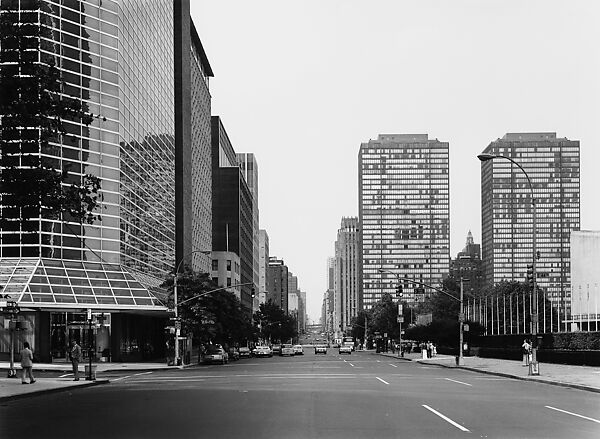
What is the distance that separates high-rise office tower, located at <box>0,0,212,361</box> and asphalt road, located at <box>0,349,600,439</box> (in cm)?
2346

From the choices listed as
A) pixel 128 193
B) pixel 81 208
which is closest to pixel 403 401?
pixel 81 208

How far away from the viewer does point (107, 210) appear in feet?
235

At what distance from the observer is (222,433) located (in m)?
16.9

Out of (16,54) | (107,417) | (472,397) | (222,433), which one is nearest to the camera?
(222,433)

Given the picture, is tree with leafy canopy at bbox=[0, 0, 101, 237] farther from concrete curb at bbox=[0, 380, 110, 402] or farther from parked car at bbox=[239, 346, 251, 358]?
parked car at bbox=[239, 346, 251, 358]

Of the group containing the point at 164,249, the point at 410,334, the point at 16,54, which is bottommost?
the point at 410,334

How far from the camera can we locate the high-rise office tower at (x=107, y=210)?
64375 millimetres

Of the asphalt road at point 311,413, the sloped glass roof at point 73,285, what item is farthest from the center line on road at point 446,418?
the sloped glass roof at point 73,285

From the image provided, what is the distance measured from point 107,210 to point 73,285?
931 centimetres

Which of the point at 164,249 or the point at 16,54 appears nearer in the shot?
the point at 16,54

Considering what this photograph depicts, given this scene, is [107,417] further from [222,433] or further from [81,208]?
[81,208]

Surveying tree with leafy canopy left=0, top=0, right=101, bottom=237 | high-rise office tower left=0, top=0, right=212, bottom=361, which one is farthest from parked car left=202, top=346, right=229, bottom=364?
tree with leafy canopy left=0, top=0, right=101, bottom=237

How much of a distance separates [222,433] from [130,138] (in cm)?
6372

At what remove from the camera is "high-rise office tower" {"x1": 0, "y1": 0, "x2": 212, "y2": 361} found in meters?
64.4
